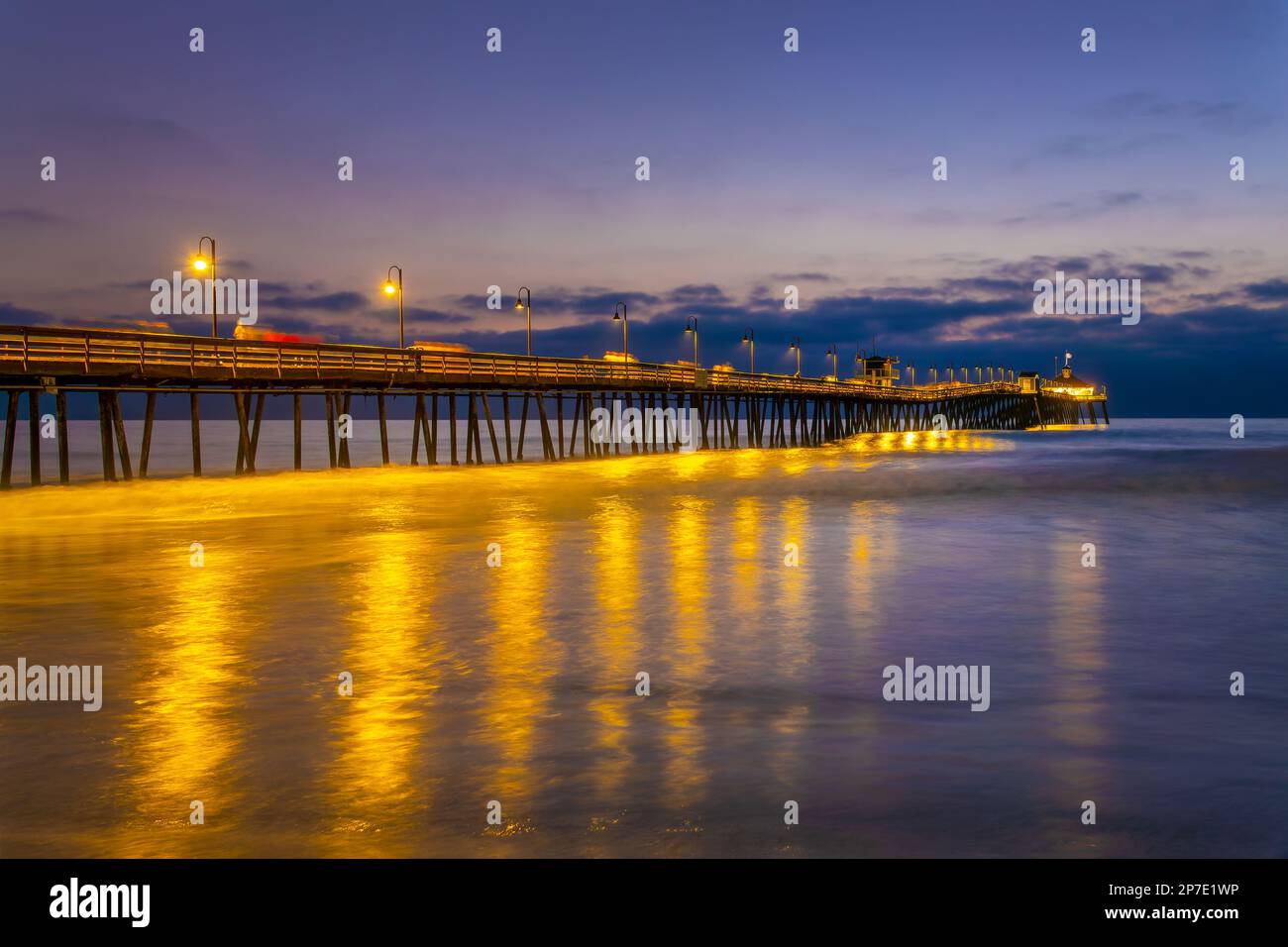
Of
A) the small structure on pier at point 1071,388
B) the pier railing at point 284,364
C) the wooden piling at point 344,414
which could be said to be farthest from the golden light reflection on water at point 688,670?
the small structure on pier at point 1071,388

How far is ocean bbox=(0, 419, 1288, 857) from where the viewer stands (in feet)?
17.5

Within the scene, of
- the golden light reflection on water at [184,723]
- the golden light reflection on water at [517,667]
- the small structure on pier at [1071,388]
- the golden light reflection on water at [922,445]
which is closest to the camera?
the golden light reflection on water at [184,723]

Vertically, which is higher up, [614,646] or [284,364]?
[284,364]

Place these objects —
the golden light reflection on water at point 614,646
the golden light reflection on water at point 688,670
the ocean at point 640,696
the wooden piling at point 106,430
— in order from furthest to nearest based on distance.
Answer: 1. the wooden piling at point 106,430
2. the golden light reflection on water at point 614,646
3. the golden light reflection on water at point 688,670
4. the ocean at point 640,696

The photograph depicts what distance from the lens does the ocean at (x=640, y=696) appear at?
5324mm

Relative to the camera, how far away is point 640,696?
8.05 metres

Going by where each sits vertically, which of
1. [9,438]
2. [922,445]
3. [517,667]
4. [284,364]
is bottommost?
[922,445]

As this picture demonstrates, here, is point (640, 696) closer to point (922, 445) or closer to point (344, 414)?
point (344, 414)

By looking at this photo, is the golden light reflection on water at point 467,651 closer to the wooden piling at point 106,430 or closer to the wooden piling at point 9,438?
the wooden piling at point 9,438

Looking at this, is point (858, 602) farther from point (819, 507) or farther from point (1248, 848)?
point (819, 507)

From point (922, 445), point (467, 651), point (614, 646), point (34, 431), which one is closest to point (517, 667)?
point (467, 651)

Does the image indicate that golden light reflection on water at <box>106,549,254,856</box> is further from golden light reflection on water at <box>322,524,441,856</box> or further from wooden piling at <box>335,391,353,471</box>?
wooden piling at <box>335,391,353,471</box>

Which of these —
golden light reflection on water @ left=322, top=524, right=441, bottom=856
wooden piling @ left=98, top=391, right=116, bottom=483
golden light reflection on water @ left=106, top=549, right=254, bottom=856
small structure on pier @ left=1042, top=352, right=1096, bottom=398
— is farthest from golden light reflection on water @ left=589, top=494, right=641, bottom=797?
small structure on pier @ left=1042, top=352, right=1096, bottom=398
